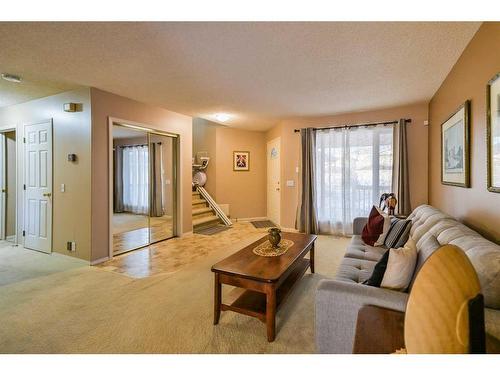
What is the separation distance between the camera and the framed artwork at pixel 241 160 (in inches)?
257

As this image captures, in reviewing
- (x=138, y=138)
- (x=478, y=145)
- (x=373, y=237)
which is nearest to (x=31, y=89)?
(x=138, y=138)

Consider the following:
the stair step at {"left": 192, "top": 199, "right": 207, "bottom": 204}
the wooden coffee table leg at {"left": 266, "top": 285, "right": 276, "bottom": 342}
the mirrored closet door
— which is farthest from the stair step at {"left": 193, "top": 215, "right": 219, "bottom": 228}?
the wooden coffee table leg at {"left": 266, "top": 285, "right": 276, "bottom": 342}

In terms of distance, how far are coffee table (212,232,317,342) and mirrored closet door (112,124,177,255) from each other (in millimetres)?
2527

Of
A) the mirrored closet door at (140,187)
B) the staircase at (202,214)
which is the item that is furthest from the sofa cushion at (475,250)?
the staircase at (202,214)

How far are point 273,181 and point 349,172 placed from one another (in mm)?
2044

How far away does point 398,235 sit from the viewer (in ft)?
8.30

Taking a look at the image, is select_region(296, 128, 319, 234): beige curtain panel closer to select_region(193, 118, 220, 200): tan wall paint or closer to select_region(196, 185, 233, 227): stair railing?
select_region(196, 185, 233, 227): stair railing

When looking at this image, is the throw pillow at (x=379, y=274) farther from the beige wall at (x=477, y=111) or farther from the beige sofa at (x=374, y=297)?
the beige wall at (x=477, y=111)

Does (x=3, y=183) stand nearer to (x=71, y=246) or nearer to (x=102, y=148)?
(x=71, y=246)

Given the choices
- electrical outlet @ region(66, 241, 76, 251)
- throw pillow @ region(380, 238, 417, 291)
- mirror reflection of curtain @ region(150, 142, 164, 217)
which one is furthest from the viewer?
mirror reflection of curtain @ region(150, 142, 164, 217)

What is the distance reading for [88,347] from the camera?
5.58 ft

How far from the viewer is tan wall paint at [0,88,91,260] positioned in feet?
11.0

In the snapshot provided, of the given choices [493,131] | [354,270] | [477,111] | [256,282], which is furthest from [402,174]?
[256,282]

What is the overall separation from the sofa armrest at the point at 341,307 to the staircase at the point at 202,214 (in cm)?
412
